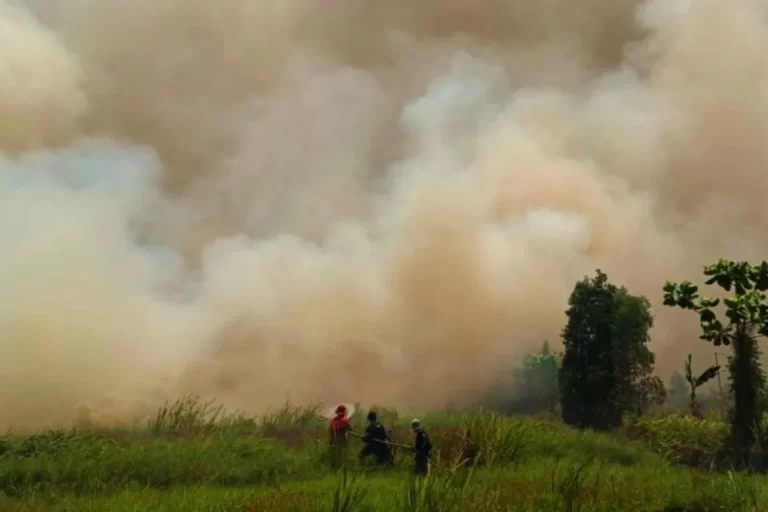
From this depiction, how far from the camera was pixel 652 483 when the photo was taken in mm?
11586

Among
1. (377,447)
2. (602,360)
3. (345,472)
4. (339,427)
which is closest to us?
(345,472)

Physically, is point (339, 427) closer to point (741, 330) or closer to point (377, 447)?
point (377, 447)

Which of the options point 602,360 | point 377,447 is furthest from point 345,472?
point 602,360

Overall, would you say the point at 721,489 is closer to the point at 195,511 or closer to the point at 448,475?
the point at 448,475

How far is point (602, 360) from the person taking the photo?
24.5 metres

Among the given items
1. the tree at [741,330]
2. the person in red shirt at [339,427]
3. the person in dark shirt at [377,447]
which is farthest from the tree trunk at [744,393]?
the person in red shirt at [339,427]

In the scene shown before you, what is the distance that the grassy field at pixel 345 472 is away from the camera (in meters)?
8.93

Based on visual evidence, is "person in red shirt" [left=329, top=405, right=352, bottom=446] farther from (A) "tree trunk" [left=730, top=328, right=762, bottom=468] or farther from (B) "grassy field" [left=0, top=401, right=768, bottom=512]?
(A) "tree trunk" [left=730, top=328, right=762, bottom=468]

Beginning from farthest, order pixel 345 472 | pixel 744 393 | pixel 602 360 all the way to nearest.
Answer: pixel 602 360 → pixel 744 393 → pixel 345 472

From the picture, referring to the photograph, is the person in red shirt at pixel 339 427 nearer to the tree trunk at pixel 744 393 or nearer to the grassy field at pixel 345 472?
the grassy field at pixel 345 472

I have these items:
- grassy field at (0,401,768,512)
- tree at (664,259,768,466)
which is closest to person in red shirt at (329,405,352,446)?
grassy field at (0,401,768,512)

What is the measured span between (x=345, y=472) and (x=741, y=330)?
1384 cm

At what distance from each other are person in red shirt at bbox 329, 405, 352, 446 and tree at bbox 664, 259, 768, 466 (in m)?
9.60

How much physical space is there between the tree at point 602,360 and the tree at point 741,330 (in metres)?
6.34
